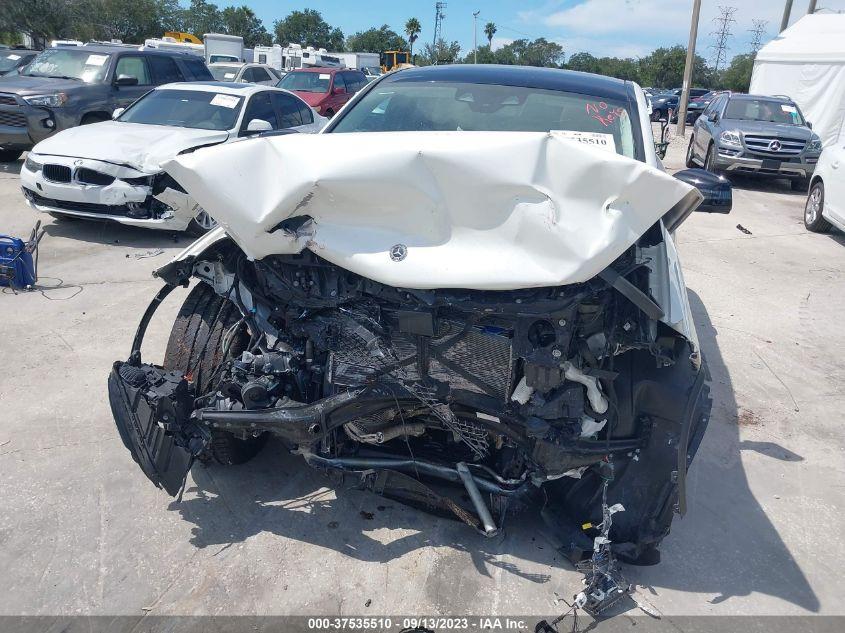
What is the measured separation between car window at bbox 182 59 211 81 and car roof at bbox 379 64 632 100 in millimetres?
8743

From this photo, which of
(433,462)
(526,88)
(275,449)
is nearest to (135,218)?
(275,449)

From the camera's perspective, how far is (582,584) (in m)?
2.68

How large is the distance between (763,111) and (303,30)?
76681mm

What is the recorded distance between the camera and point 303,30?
7919cm

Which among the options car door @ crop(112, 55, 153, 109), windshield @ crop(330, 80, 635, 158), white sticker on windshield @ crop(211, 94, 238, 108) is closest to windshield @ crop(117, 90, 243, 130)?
white sticker on windshield @ crop(211, 94, 238, 108)

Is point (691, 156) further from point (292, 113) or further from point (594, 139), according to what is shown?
point (594, 139)

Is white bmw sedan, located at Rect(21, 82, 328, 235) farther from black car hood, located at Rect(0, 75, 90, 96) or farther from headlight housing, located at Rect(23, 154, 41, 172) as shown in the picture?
black car hood, located at Rect(0, 75, 90, 96)

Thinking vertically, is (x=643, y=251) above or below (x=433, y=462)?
above

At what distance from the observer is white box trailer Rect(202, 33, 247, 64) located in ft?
84.6

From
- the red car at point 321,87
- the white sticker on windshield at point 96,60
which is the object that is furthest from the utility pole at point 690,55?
the white sticker on windshield at point 96,60

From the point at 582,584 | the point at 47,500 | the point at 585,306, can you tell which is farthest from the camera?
the point at 47,500

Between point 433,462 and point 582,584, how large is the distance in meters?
0.82

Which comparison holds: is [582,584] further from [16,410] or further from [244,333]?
[16,410]

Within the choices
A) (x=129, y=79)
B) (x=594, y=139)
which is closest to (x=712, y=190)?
(x=594, y=139)
